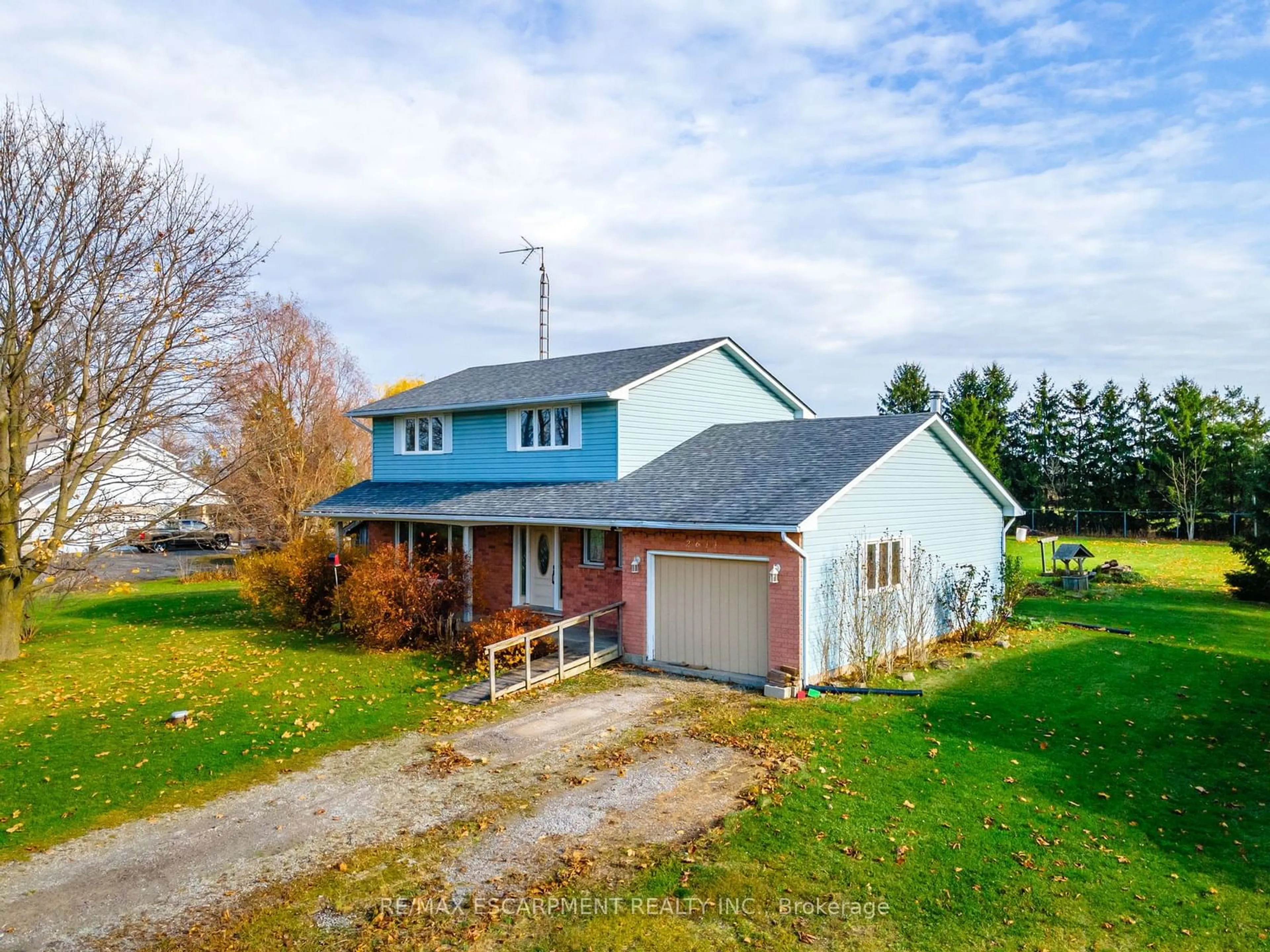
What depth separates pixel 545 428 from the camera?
19.7 metres

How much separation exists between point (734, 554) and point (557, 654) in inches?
167

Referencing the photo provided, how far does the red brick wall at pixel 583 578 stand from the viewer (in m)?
17.1

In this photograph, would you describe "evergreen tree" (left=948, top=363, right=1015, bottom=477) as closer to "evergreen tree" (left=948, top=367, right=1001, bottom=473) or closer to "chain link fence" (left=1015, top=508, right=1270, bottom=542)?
"evergreen tree" (left=948, top=367, right=1001, bottom=473)

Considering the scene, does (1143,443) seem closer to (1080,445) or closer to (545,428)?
(1080,445)

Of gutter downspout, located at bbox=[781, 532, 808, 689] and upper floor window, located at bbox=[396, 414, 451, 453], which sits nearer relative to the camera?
gutter downspout, located at bbox=[781, 532, 808, 689]

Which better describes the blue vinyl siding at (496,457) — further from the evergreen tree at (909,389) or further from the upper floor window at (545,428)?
the evergreen tree at (909,389)

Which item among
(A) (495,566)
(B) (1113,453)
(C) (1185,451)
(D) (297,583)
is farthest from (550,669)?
(B) (1113,453)

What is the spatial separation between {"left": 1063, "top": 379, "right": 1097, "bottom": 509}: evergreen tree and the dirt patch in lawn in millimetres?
47207

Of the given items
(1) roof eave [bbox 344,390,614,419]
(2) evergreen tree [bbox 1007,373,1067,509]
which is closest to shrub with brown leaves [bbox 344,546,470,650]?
(1) roof eave [bbox 344,390,614,419]

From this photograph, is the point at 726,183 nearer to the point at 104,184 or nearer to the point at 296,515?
the point at 104,184

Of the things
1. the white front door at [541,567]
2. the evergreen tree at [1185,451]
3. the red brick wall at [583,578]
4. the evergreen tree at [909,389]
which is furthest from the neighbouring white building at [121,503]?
the evergreen tree at [1185,451]

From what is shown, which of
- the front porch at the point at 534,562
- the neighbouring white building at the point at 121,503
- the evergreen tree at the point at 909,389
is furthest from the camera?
the evergreen tree at the point at 909,389

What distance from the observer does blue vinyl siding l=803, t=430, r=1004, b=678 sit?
43.4 ft

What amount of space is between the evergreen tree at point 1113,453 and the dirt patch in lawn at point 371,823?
4679 cm
